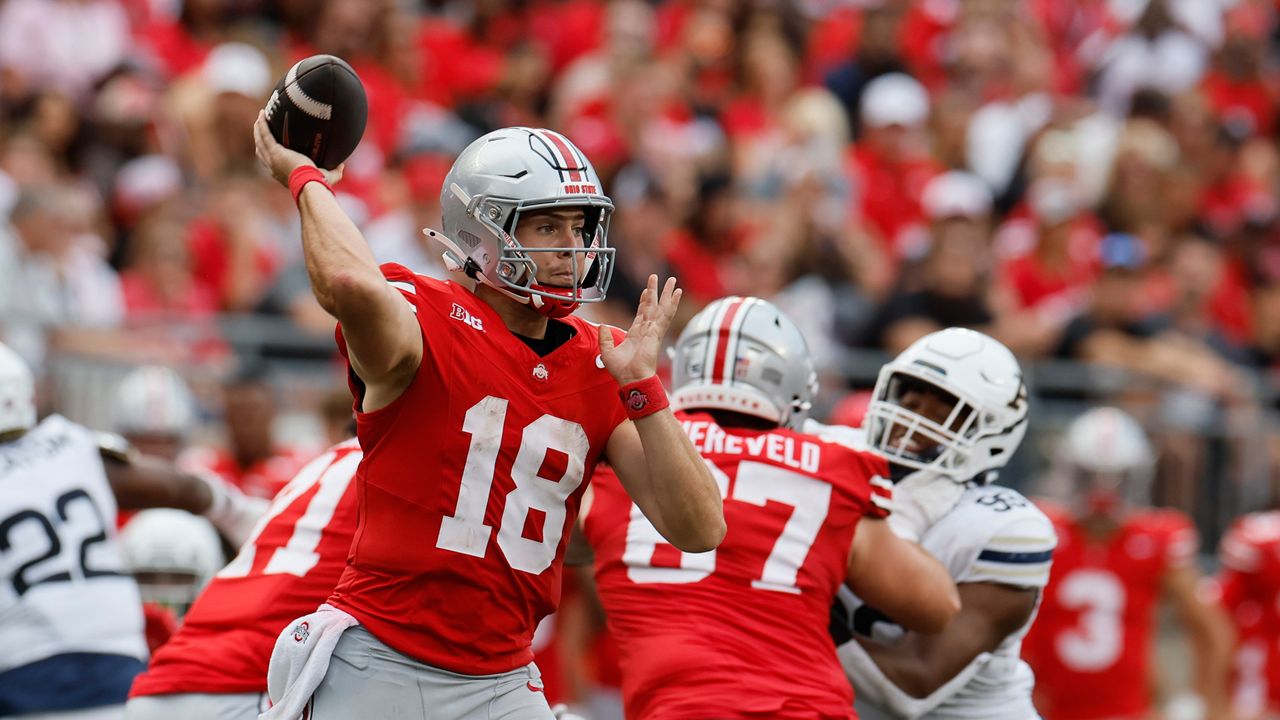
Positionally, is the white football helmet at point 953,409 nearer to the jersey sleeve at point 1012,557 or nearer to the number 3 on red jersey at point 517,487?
the jersey sleeve at point 1012,557

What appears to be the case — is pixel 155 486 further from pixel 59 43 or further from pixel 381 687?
pixel 59 43

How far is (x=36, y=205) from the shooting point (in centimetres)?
949

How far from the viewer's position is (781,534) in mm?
5020

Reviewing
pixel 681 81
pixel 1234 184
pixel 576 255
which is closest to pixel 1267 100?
pixel 1234 184

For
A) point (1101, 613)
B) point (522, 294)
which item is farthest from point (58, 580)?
point (1101, 613)

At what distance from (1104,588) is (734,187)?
379cm

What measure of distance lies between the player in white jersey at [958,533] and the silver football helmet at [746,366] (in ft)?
1.33

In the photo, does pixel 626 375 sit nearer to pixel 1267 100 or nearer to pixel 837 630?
pixel 837 630

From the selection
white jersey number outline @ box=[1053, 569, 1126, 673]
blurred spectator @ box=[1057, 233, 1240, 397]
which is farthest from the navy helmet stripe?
blurred spectator @ box=[1057, 233, 1240, 397]

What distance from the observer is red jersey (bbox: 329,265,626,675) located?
4062mm

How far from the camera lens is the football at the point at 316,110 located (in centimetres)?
405

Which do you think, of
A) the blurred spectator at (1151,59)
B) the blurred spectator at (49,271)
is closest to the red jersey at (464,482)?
the blurred spectator at (49,271)

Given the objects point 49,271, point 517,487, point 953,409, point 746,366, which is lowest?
point 49,271

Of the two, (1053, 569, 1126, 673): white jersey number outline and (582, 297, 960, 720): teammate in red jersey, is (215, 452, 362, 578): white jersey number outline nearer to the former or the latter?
(582, 297, 960, 720): teammate in red jersey
